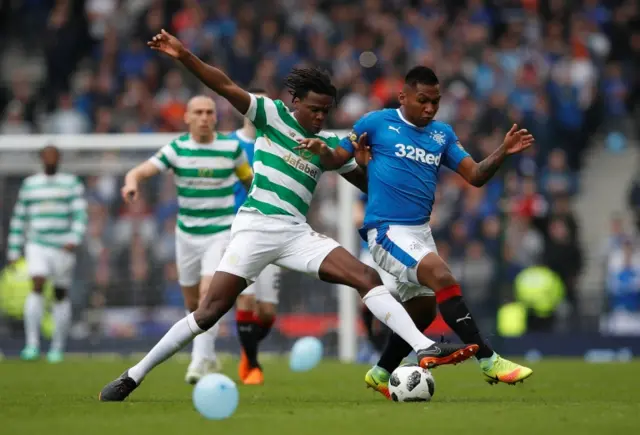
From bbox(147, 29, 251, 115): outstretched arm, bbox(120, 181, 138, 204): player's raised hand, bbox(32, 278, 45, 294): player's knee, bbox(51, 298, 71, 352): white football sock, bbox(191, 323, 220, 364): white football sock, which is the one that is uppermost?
bbox(147, 29, 251, 115): outstretched arm

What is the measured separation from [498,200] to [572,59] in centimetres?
390

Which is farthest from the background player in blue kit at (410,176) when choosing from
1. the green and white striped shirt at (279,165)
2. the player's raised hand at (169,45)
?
the player's raised hand at (169,45)

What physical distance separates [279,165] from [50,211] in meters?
8.18

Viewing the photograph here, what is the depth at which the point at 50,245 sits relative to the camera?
17.3 m

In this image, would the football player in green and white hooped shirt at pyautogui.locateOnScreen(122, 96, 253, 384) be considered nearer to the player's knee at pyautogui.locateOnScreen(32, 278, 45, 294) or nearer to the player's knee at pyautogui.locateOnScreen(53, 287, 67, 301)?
the player's knee at pyautogui.locateOnScreen(32, 278, 45, 294)

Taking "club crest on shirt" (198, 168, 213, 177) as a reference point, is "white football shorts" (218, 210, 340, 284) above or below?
below

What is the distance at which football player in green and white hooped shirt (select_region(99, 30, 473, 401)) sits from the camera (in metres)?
9.44

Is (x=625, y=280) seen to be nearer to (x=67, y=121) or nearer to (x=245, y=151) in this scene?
(x=245, y=151)

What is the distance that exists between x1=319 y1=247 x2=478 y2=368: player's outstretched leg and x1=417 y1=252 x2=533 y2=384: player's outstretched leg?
0.95 feet

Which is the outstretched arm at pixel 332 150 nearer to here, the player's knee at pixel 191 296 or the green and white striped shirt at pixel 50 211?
the player's knee at pixel 191 296

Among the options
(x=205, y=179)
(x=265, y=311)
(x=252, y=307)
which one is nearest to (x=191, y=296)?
(x=252, y=307)

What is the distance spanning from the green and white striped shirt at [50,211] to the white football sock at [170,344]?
7.97 meters

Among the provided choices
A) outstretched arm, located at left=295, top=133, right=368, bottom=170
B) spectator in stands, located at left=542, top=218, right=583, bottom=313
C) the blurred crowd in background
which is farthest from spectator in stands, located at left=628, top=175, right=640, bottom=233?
outstretched arm, located at left=295, top=133, right=368, bottom=170

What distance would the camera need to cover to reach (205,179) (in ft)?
40.8
